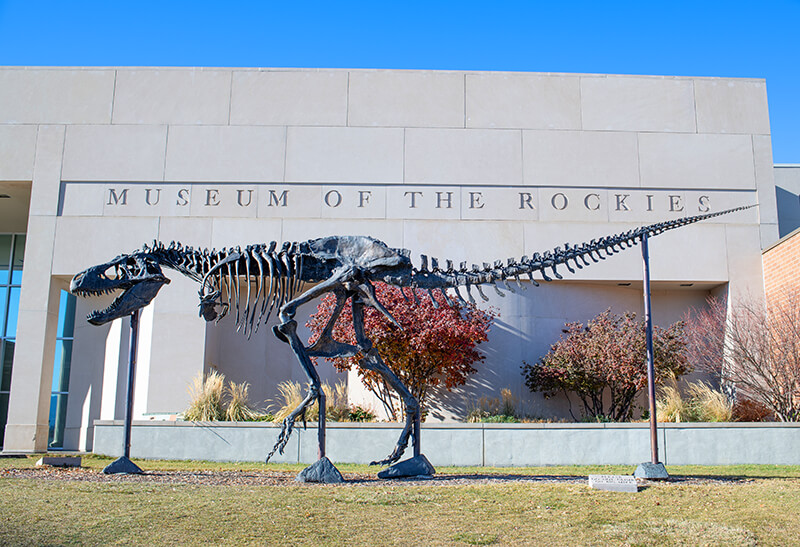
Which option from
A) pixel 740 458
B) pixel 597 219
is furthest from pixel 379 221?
pixel 740 458

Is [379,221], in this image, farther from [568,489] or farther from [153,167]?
[568,489]

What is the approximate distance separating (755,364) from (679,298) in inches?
188

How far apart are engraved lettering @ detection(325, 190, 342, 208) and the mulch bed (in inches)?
405

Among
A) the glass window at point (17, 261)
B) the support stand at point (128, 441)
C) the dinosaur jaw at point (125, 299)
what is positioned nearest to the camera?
the dinosaur jaw at point (125, 299)

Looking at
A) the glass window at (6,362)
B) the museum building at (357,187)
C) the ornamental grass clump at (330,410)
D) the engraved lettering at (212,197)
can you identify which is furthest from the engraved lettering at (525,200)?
Result: the glass window at (6,362)

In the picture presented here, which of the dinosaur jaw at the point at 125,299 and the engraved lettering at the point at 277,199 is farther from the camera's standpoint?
the engraved lettering at the point at 277,199

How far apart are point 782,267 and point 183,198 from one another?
16.4m

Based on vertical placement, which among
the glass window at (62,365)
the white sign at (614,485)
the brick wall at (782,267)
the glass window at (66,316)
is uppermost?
the brick wall at (782,267)

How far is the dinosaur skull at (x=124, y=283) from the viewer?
37.2ft

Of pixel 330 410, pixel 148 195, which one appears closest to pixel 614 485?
pixel 330 410

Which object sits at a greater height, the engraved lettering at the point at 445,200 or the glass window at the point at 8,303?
the engraved lettering at the point at 445,200

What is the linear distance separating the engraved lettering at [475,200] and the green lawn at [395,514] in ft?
39.2

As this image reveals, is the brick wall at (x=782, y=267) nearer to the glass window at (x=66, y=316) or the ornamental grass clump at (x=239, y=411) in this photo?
the ornamental grass clump at (x=239, y=411)

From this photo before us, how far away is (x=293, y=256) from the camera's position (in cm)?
1139
